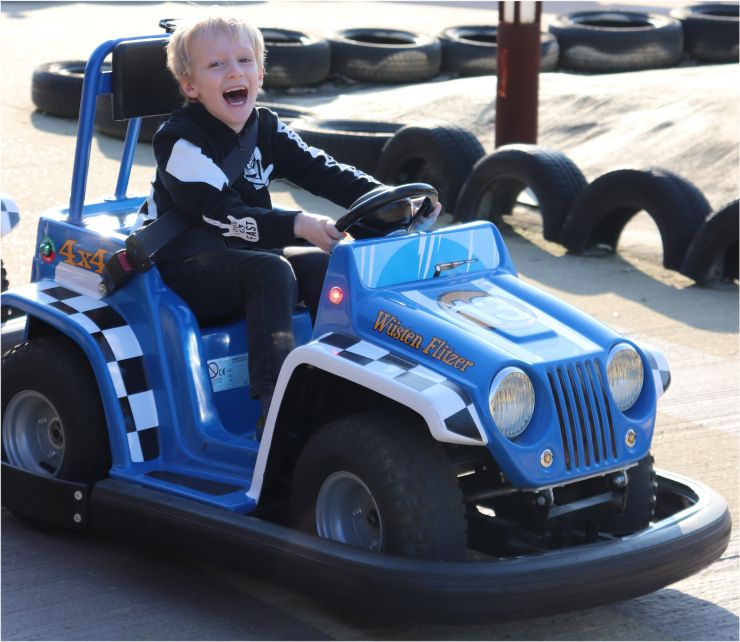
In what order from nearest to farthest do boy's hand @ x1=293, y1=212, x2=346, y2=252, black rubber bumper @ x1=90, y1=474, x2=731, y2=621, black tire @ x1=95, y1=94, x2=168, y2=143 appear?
1. black rubber bumper @ x1=90, y1=474, x2=731, y2=621
2. boy's hand @ x1=293, y1=212, x2=346, y2=252
3. black tire @ x1=95, y1=94, x2=168, y2=143

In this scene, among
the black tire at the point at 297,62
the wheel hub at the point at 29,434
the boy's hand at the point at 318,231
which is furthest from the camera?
the black tire at the point at 297,62

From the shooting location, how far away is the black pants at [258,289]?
159 inches

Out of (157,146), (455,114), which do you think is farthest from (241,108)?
(455,114)

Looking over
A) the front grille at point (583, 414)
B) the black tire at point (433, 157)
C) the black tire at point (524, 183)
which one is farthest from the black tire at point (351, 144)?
the front grille at point (583, 414)

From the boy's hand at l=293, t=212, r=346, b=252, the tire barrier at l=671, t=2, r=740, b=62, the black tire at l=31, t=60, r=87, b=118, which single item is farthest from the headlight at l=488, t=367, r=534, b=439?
the tire barrier at l=671, t=2, r=740, b=62

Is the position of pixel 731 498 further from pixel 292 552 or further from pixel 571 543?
pixel 292 552

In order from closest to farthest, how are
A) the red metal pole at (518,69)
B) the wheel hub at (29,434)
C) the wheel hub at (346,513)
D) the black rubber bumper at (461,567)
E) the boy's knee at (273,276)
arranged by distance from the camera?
the black rubber bumper at (461,567), the wheel hub at (346,513), the boy's knee at (273,276), the wheel hub at (29,434), the red metal pole at (518,69)

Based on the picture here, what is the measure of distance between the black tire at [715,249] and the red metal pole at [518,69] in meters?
2.14

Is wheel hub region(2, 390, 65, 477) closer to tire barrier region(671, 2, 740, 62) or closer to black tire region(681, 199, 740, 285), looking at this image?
black tire region(681, 199, 740, 285)

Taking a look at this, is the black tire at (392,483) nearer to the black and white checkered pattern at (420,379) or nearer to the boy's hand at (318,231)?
the black and white checkered pattern at (420,379)

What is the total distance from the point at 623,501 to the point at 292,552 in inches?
35.0

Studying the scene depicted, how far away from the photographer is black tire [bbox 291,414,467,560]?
3480mm

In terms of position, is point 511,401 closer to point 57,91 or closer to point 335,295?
point 335,295

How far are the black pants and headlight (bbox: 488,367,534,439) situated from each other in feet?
2.49
